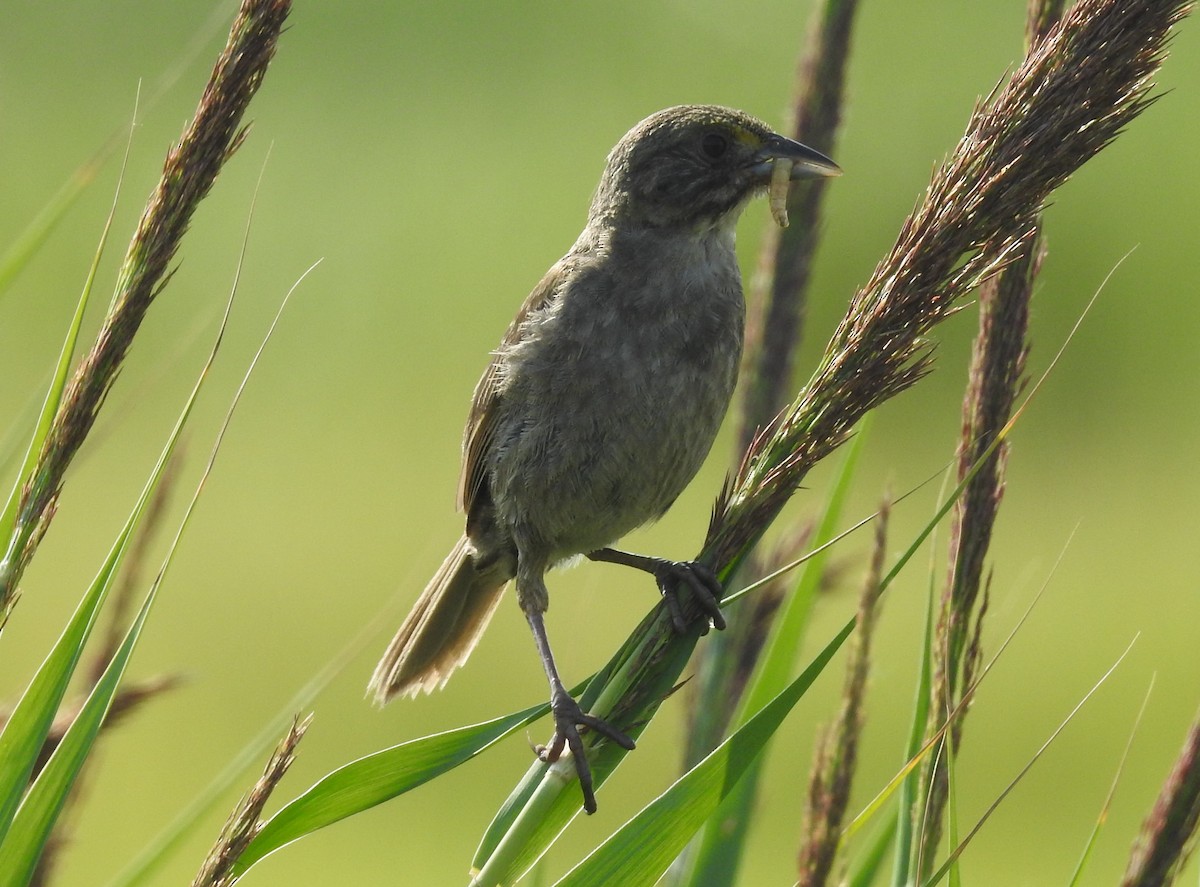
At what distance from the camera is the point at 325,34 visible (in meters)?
18.0

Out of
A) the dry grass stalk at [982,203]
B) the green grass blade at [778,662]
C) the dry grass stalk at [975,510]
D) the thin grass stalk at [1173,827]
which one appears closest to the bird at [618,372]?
the green grass blade at [778,662]

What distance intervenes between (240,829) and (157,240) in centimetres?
61

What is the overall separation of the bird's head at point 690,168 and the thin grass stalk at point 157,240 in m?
1.72

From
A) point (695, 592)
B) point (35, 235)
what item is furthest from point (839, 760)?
point (35, 235)

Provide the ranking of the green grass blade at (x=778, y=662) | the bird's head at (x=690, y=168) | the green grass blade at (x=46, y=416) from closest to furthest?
the green grass blade at (x=46, y=416)
the green grass blade at (x=778, y=662)
the bird's head at (x=690, y=168)

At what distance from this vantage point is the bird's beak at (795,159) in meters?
2.74

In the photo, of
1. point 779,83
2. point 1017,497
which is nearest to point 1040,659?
point 1017,497

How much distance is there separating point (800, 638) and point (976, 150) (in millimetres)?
792

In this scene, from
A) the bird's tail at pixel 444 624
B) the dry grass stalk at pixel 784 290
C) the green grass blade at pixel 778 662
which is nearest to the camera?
the green grass blade at pixel 778 662

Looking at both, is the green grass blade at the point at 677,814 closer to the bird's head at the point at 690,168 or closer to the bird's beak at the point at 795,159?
the bird's beak at the point at 795,159

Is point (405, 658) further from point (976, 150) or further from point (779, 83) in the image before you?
point (779, 83)

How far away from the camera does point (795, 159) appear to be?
2863 mm

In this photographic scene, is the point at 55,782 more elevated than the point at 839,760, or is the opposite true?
the point at 55,782

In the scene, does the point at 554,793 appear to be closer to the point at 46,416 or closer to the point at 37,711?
the point at 37,711
